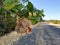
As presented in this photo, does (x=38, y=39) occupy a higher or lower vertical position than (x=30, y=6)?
lower

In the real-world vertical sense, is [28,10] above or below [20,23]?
above

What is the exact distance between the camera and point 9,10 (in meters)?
2.21

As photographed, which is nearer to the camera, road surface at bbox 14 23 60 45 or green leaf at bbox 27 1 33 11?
green leaf at bbox 27 1 33 11

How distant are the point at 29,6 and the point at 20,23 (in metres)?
0.24

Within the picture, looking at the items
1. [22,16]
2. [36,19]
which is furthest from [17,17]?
[36,19]

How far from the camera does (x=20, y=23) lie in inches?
87.4

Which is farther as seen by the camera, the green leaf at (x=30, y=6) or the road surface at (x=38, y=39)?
the road surface at (x=38, y=39)

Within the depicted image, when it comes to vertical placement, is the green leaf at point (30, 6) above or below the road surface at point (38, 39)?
above

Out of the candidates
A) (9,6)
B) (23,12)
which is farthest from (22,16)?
(9,6)

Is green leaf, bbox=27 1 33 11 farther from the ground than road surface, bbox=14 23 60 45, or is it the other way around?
green leaf, bbox=27 1 33 11

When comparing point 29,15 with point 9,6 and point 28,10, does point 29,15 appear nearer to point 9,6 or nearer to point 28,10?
point 28,10

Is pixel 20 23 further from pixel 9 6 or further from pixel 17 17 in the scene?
pixel 9 6

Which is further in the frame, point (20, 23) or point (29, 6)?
point (20, 23)

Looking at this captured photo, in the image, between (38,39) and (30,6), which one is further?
(38,39)
